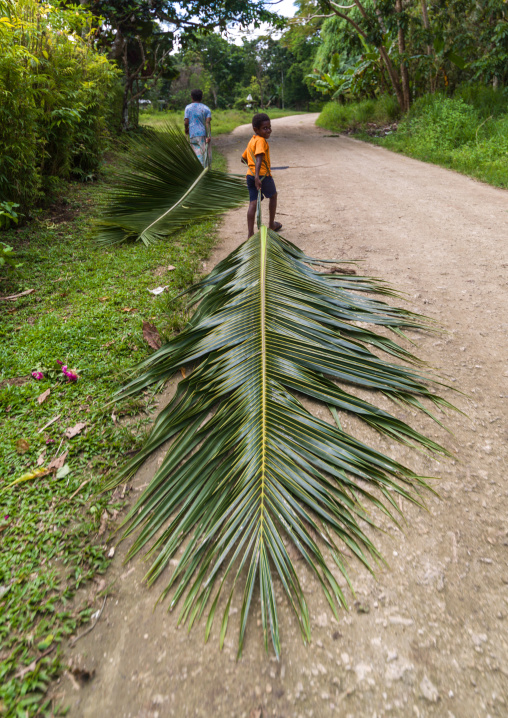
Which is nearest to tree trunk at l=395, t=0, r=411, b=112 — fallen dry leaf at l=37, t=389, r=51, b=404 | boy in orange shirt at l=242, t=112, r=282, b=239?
boy in orange shirt at l=242, t=112, r=282, b=239

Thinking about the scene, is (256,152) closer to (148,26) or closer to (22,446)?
(22,446)

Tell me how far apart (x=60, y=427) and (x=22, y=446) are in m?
0.19

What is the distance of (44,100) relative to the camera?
16.4 ft

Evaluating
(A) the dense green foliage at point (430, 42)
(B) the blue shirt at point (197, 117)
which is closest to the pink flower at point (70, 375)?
(B) the blue shirt at point (197, 117)

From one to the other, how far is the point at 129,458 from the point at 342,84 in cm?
1626

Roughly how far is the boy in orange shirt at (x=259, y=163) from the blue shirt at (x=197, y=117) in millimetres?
2358

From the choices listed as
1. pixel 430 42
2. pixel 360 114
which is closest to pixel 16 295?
pixel 430 42

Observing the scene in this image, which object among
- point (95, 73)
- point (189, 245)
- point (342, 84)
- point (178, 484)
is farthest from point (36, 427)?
point (342, 84)

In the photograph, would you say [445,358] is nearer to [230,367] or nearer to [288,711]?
[230,367]

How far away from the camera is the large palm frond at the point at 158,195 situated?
4098 millimetres

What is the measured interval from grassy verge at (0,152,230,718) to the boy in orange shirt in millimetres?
773

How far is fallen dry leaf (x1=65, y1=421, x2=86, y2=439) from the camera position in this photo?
2.07 metres

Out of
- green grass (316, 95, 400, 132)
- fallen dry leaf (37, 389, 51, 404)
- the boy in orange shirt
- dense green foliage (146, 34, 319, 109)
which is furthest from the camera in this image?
dense green foliage (146, 34, 319, 109)

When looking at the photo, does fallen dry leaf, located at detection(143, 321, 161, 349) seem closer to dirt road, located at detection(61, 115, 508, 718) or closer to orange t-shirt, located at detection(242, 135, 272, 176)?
dirt road, located at detection(61, 115, 508, 718)
